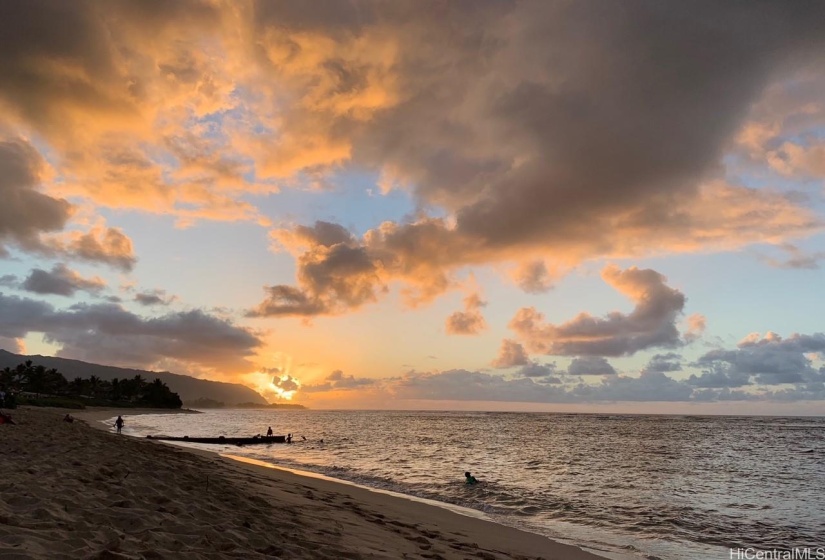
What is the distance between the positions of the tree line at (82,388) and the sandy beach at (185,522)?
101290 millimetres

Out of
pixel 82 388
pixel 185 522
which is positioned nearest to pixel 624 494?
pixel 185 522

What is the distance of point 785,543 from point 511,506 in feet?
30.2

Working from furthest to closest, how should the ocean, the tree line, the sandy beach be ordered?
the tree line < the ocean < the sandy beach

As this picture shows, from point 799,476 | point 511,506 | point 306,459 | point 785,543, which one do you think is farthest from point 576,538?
point 799,476

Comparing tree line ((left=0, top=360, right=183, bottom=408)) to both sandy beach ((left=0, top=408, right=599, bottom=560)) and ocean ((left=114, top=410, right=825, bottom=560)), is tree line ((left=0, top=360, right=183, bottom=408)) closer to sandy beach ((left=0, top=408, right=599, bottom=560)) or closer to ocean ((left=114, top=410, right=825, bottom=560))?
ocean ((left=114, top=410, right=825, bottom=560))

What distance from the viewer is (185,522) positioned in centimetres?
767

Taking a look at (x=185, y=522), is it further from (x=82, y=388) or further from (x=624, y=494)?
(x=82, y=388)

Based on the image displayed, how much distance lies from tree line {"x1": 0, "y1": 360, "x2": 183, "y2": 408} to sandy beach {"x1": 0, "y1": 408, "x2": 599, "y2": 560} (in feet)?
332

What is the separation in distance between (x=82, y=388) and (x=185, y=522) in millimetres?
173945

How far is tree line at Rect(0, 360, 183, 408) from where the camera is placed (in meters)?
119

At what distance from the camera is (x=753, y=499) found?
24203 mm

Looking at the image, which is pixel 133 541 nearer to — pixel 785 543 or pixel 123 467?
pixel 123 467

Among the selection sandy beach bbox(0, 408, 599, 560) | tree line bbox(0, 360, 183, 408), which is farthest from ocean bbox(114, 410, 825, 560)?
tree line bbox(0, 360, 183, 408)

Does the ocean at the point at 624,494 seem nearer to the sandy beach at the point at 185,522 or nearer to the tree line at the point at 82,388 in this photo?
the sandy beach at the point at 185,522
